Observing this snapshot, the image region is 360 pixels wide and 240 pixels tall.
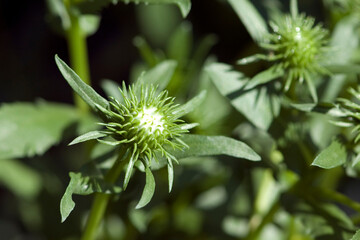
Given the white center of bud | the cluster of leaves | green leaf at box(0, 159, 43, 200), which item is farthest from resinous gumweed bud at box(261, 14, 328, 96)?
green leaf at box(0, 159, 43, 200)

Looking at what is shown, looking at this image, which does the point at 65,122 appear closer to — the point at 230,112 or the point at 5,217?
the point at 230,112

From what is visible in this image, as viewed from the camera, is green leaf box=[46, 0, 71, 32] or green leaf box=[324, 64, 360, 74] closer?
green leaf box=[324, 64, 360, 74]

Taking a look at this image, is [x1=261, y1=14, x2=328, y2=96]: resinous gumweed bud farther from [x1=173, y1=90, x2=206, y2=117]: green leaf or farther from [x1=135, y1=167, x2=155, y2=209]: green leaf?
[x1=135, y1=167, x2=155, y2=209]: green leaf

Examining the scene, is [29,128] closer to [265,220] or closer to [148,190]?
[148,190]

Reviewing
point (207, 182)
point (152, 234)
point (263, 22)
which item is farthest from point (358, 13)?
point (152, 234)

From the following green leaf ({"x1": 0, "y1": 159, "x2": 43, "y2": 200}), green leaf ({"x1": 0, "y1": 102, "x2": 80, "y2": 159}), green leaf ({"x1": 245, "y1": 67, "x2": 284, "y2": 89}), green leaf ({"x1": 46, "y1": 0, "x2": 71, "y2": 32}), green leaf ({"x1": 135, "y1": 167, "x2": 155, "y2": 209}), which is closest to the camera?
green leaf ({"x1": 135, "y1": 167, "x2": 155, "y2": 209})
